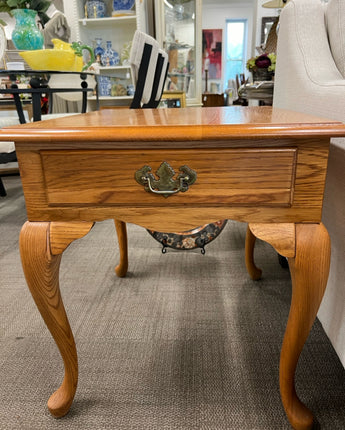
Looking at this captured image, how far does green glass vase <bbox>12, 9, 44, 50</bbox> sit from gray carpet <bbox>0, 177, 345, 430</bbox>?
121cm

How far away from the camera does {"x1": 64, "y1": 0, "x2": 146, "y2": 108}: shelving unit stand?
9.74ft

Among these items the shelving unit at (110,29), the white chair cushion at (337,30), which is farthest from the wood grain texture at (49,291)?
the shelving unit at (110,29)

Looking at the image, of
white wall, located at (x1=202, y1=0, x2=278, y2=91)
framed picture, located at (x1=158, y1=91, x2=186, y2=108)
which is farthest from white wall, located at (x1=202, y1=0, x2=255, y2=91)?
framed picture, located at (x1=158, y1=91, x2=186, y2=108)

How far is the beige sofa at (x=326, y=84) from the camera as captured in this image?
2.21ft

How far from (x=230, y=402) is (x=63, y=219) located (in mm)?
553

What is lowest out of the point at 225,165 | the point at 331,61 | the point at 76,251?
the point at 76,251

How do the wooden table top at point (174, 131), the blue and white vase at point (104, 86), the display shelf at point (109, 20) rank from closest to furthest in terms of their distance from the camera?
the wooden table top at point (174, 131), the display shelf at point (109, 20), the blue and white vase at point (104, 86)

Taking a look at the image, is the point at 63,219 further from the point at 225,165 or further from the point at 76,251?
the point at 76,251

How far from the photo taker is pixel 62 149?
526 millimetres

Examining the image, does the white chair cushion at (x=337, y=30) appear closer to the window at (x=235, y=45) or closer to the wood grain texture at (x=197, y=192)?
the wood grain texture at (x=197, y=192)

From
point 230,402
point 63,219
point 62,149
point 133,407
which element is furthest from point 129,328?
point 62,149

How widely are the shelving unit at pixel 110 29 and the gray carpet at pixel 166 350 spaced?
2.35m

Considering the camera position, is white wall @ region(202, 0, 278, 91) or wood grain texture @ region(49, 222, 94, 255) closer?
wood grain texture @ region(49, 222, 94, 255)

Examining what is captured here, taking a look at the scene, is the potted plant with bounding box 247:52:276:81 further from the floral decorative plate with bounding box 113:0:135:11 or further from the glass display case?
the floral decorative plate with bounding box 113:0:135:11
